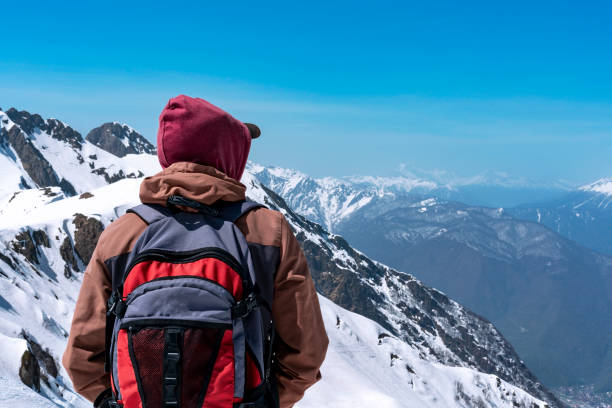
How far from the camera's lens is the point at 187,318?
9.87 ft

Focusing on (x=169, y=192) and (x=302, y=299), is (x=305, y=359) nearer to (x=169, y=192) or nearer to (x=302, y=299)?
(x=302, y=299)

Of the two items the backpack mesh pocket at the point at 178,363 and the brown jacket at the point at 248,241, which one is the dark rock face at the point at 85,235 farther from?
the backpack mesh pocket at the point at 178,363

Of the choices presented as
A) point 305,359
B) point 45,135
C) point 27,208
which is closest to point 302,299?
point 305,359

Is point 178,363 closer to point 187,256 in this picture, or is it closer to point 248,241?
point 187,256

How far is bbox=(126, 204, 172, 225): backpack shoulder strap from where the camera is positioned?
339 centimetres

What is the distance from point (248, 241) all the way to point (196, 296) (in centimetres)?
62

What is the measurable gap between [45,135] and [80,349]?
219m

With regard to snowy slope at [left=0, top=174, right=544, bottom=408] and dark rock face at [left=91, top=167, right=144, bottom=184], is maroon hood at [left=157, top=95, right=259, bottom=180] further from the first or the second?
dark rock face at [left=91, top=167, right=144, bottom=184]

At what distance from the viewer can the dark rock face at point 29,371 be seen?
36.9 ft

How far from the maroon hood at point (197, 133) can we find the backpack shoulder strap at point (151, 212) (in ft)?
1.61

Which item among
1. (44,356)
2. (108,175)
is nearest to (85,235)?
(44,356)

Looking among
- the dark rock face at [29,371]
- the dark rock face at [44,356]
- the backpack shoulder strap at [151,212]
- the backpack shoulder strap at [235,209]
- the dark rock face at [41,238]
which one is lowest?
the dark rock face at [41,238]

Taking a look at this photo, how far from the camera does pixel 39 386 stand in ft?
39.2

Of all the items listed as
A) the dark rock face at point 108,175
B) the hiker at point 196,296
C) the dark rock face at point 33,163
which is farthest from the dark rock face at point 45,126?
the hiker at point 196,296
